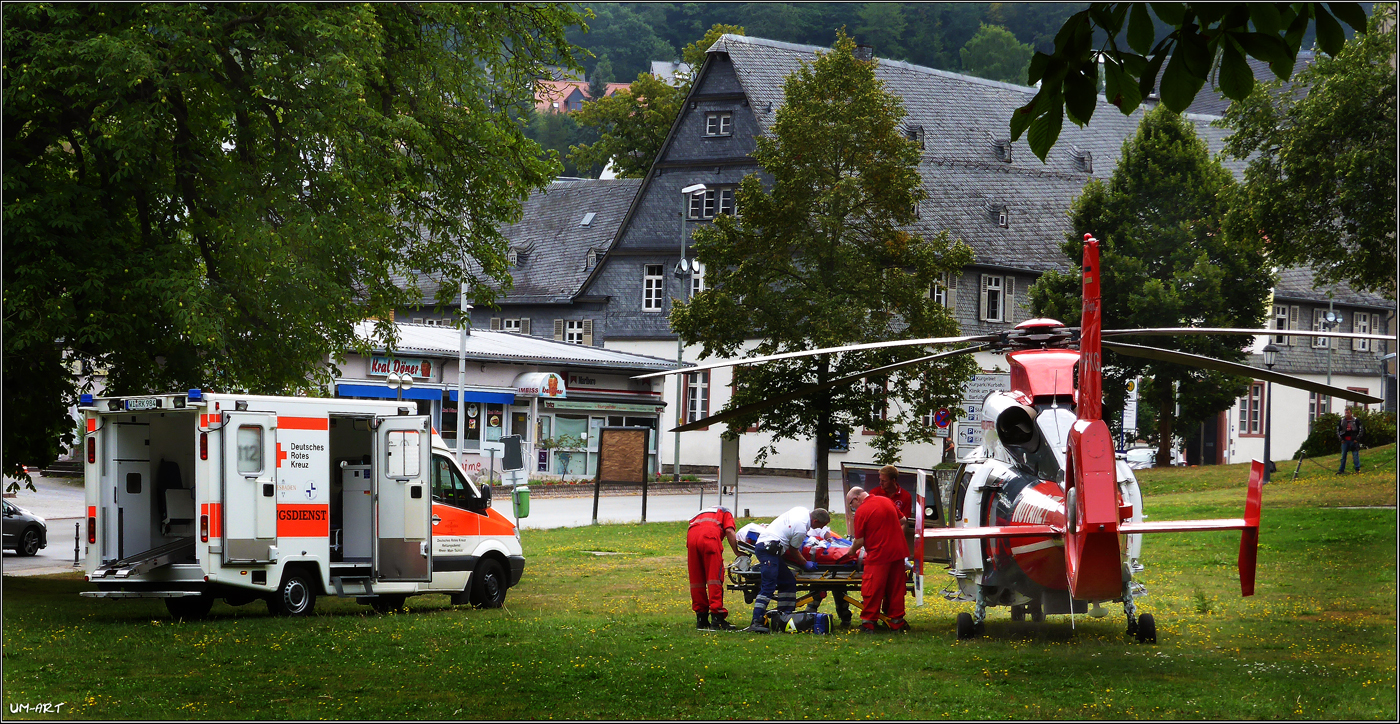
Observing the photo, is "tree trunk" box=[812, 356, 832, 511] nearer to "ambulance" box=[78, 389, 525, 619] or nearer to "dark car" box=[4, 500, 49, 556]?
"ambulance" box=[78, 389, 525, 619]

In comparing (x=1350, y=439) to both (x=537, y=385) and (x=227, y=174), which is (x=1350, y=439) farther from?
(x=227, y=174)

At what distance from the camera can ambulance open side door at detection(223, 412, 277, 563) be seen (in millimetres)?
14586

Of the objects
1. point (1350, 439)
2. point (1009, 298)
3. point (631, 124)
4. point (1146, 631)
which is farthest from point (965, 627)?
point (631, 124)

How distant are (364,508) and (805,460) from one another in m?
30.1

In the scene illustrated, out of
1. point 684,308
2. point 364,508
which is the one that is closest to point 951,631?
point 364,508

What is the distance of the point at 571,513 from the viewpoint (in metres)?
34.2

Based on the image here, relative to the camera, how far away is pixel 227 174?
51.5 ft

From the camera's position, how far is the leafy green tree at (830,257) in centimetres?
2861

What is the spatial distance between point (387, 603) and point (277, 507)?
257 cm

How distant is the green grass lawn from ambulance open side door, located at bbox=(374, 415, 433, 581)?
67 centimetres

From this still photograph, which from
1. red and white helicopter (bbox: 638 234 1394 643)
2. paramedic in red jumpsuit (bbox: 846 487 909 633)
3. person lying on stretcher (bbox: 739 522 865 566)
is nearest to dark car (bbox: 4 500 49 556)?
person lying on stretcher (bbox: 739 522 865 566)

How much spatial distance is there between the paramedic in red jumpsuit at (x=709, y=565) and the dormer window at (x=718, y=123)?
2622 centimetres

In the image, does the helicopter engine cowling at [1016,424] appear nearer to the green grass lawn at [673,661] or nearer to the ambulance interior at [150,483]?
the green grass lawn at [673,661]

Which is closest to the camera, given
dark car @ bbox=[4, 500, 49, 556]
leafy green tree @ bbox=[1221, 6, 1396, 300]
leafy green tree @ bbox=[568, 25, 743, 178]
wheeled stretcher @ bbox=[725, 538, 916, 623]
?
wheeled stretcher @ bbox=[725, 538, 916, 623]
